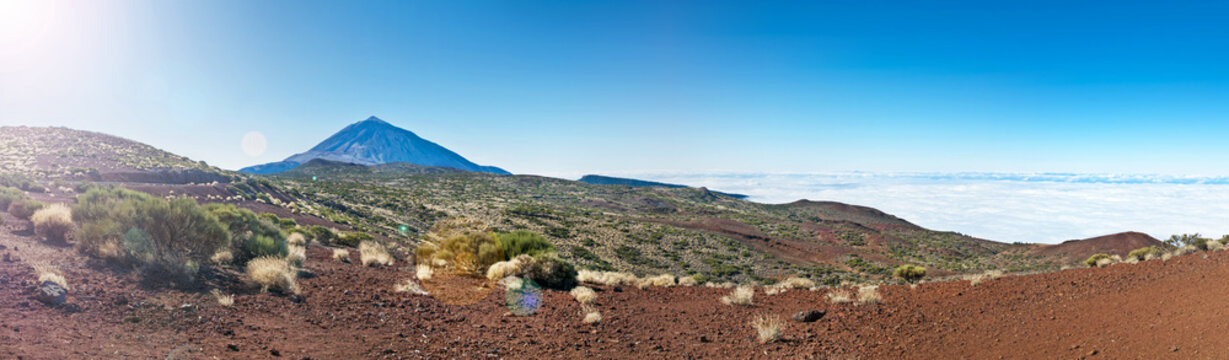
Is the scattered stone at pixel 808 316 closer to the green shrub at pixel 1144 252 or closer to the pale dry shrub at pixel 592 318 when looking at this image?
the pale dry shrub at pixel 592 318

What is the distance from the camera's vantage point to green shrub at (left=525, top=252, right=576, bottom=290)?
11.9 metres

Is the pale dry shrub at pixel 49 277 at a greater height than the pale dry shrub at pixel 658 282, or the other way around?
the pale dry shrub at pixel 49 277

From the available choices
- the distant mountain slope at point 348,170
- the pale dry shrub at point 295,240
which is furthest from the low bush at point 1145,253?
the distant mountain slope at point 348,170

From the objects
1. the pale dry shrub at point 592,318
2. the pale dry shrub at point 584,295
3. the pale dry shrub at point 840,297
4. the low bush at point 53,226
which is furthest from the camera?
the pale dry shrub at point 584,295

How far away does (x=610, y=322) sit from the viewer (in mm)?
8969

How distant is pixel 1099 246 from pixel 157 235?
68.7 meters

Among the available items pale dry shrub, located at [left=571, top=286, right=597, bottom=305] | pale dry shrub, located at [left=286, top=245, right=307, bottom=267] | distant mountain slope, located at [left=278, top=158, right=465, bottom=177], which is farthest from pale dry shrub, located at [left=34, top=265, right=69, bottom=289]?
distant mountain slope, located at [left=278, top=158, right=465, bottom=177]

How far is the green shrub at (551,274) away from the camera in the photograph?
11859 millimetres

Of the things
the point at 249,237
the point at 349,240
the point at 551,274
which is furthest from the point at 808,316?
the point at 349,240

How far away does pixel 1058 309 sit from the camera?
26.2ft

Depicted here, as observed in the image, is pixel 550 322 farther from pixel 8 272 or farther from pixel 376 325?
pixel 8 272

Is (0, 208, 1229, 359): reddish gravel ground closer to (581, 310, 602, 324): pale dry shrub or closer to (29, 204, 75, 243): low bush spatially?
(581, 310, 602, 324): pale dry shrub

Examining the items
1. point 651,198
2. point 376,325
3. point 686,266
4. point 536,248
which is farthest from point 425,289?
point 651,198

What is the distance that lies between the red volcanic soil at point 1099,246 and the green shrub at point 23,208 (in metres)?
64.0
